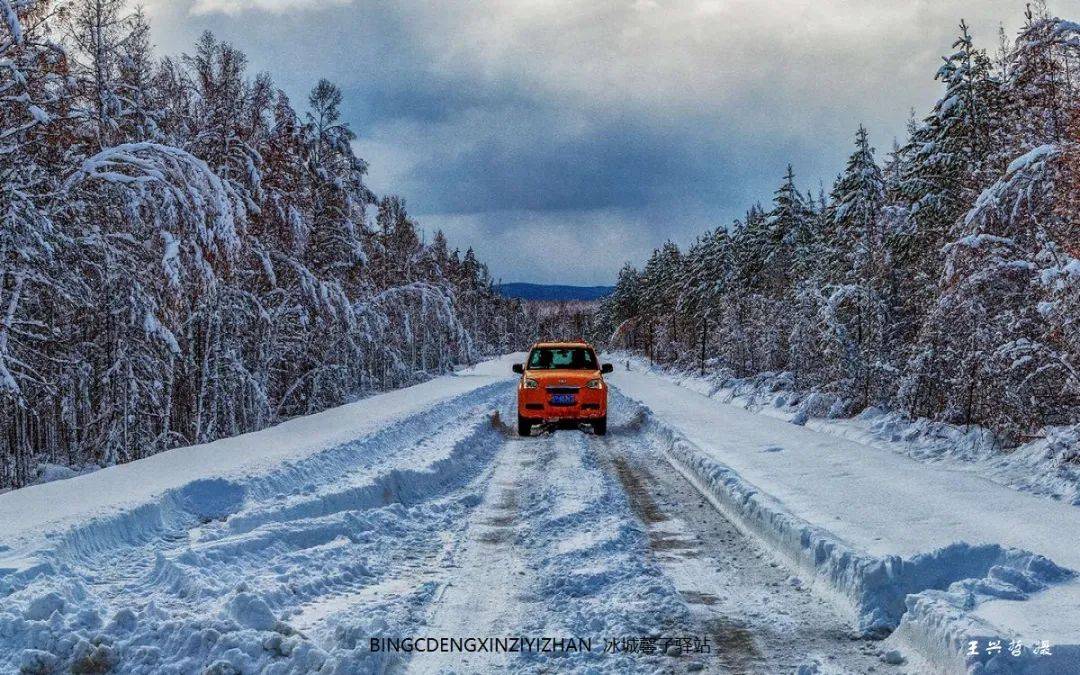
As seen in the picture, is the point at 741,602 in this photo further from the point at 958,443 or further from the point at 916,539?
the point at 958,443

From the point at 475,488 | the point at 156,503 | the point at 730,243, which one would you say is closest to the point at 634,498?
the point at 475,488

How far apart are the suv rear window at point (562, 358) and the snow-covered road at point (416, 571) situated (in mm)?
6007

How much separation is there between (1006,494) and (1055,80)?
6428 mm

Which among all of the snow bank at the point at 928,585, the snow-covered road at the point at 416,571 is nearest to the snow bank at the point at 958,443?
the snow-covered road at the point at 416,571

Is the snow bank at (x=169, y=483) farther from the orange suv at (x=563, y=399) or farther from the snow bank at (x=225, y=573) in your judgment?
the orange suv at (x=563, y=399)

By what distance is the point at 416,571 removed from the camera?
5898 millimetres

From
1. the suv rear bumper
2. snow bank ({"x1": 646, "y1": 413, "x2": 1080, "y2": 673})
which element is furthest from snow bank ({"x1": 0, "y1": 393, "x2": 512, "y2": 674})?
the suv rear bumper

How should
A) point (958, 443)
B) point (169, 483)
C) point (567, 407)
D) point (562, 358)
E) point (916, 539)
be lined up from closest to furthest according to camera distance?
1. point (916, 539)
2. point (169, 483)
3. point (958, 443)
4. point (567, 407)
5. point (562, 358)

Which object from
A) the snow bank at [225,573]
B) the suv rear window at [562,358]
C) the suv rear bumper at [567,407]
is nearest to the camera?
the snow bank at [225,573]

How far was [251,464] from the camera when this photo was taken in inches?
368

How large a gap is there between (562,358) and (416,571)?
1111cm

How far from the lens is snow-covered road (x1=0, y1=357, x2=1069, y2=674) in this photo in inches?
163

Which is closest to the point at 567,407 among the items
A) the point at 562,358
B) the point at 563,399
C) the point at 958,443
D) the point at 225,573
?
the point at 563,399

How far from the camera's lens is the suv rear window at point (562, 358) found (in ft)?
53.9
